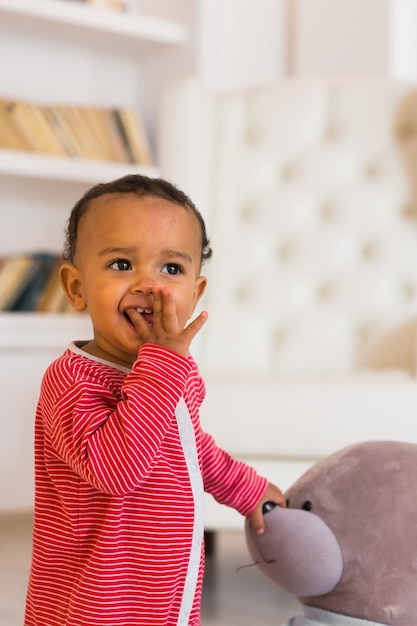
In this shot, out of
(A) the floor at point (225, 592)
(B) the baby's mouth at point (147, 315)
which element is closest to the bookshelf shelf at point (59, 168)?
(A) the floor at point (225, 592)

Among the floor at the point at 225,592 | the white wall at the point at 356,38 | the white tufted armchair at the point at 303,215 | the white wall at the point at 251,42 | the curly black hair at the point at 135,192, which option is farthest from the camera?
the white wall at the point at 251,42

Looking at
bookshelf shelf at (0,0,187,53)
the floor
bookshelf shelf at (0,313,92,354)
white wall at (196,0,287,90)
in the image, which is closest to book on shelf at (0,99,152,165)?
bookshelf shelf at (0,0,187,53)

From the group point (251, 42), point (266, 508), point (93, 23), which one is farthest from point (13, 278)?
point (266, 508)

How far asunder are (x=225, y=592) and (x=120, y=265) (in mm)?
954

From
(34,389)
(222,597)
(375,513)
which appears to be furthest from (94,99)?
(375,513)

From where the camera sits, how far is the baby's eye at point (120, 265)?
107 centimetres

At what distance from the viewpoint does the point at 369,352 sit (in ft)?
7.59

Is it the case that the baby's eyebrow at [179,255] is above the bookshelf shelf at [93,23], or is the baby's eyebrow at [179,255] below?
below

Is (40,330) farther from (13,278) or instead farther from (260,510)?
(260,510)

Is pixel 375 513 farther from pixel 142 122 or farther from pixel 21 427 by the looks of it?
pixel 142 122

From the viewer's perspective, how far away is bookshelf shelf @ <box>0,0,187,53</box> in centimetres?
285

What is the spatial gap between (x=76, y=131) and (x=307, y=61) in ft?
2.62

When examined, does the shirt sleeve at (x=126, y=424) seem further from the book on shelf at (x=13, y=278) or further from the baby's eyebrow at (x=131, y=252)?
the book on shelf at (x=13, y=278)

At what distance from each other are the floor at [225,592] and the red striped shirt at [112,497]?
1.60ft
